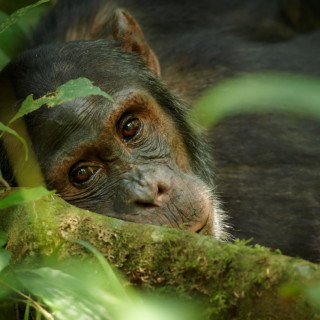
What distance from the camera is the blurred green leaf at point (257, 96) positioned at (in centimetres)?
520

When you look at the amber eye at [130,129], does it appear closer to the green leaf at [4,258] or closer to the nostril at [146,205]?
the nostril at [146,205]

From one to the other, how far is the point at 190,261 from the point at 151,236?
220mm

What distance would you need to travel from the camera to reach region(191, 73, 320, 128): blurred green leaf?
520 centimetres

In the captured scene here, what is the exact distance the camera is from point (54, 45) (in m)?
4.22

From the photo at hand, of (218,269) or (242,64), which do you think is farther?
(242,64)

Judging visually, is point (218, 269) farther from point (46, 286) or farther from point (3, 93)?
point (3, 93)

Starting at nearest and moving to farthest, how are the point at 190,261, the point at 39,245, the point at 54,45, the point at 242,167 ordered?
the point at 190,261 < the point at 39,245 < the point at 54,45 < the point at 242,167

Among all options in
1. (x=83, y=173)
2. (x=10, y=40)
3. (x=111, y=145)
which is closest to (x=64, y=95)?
(x=111, y=145)

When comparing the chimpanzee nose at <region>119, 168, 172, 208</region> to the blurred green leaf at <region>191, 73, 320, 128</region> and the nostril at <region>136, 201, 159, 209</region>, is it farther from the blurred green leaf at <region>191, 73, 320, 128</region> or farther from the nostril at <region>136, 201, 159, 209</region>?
the blurred green leaf at <region>191, 73, 320, 128</region>

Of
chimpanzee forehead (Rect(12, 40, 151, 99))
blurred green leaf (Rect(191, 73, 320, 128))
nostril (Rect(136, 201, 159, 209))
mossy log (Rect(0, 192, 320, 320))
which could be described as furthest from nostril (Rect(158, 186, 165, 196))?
blurred green leaf (Rect(191, 73, 320, 128))

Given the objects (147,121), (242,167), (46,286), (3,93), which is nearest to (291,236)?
(242,167)

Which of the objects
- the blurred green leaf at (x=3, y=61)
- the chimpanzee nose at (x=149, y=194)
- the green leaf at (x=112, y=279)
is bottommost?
the green leaf at (x=112, y=279)

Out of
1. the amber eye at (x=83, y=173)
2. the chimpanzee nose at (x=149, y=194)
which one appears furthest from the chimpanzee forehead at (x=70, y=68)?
the chimpanzee nose at (x=149, y=194)

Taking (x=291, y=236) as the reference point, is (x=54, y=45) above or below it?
above
